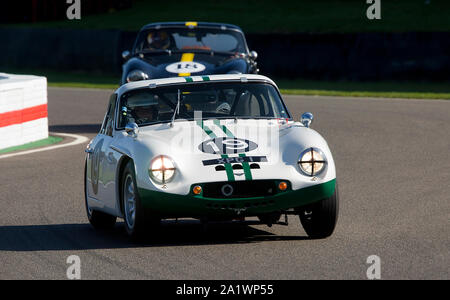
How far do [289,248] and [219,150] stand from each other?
867 millimetres

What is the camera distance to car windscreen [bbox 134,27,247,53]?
1653cm

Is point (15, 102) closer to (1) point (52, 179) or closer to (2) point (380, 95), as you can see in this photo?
(1) point (52, 179)

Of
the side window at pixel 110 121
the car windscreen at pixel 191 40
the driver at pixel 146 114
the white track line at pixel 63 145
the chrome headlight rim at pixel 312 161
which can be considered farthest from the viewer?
the car windscreen at pixel 191 40

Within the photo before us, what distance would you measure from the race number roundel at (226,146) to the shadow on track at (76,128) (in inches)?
363

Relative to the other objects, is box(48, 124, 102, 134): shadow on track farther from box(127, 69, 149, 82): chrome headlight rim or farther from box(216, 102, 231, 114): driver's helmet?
box(216, 102, 231, 114): driver's helmet

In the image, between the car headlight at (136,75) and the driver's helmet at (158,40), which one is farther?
the driver's helmet at (158,40)

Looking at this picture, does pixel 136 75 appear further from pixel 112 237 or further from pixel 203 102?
pixel 112 237

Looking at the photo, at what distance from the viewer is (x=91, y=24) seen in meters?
37.6

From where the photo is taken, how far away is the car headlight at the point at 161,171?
770 cm

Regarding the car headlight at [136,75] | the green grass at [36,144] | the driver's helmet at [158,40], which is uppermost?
the driver's helmet at [158,40]

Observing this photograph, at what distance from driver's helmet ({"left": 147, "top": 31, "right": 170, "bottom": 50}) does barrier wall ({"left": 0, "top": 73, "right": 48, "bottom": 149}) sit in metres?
1.76

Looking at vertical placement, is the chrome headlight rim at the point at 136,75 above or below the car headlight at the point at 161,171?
below
